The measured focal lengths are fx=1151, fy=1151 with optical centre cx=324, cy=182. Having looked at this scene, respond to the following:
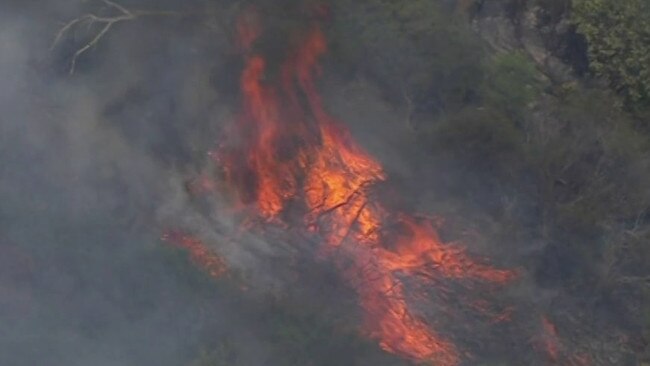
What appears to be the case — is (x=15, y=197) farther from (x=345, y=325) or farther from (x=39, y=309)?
(x=345, y=325)

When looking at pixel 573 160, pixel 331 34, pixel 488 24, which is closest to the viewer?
pixel 573 160

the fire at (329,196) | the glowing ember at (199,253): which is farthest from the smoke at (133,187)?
the fire at (329,196)

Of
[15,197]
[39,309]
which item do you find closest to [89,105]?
[15,197]

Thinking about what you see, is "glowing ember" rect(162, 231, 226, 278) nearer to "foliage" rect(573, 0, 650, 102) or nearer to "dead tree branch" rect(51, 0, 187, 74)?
"dead tree branch" rect(51, 0, 187, 74)

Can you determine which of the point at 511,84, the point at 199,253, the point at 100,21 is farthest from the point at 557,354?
the point at 100,21

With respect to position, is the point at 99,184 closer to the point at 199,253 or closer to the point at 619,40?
the point at 199,253
